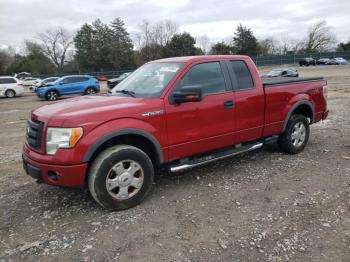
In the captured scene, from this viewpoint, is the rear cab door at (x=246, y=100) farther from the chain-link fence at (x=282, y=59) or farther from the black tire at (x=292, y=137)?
the chain-link fence at (x=282, y=59)

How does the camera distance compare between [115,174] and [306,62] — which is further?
[306,62]

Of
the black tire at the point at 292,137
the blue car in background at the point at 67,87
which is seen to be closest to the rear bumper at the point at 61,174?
the black tire at the point at 292,137

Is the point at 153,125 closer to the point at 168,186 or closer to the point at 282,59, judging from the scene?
the point at 168,186

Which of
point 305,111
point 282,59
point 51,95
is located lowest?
point 51,95

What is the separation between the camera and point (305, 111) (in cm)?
646

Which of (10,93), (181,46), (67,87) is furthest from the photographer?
(181,46)

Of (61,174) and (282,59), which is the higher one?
(282,59)

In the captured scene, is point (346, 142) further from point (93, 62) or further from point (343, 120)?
point (93, 62)

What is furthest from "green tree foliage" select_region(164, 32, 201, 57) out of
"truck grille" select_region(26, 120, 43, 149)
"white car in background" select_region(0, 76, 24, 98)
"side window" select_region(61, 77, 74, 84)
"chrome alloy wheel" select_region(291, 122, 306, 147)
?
"truck grille" select_region(26, 120, 43, 149)

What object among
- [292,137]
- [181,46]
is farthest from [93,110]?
[181,46]

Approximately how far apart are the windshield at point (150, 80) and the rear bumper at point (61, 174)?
1.35 m

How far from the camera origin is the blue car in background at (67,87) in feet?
71.6

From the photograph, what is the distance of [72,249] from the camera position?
11.2 ft

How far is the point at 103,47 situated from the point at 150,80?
2425 inches
